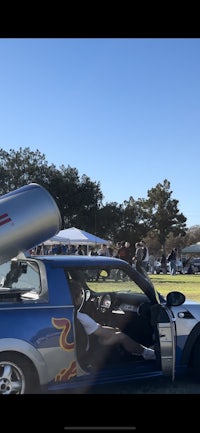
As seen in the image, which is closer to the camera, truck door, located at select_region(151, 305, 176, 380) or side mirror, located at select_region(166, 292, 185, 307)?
truck door, located at select_region(151, 305, 176, 380)

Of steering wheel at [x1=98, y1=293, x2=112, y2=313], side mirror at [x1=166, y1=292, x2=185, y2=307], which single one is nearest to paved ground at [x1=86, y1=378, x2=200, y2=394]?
steering wheel at [x1=98, y1=293, x2=112, y2=313]

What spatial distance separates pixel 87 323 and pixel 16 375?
816 millimetres

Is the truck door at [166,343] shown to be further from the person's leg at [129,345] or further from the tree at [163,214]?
the tree at [163,214]

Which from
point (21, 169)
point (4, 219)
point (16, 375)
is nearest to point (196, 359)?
point (16, 375)

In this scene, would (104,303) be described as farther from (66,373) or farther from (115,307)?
(66,373)

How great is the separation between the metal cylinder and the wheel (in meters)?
1.19

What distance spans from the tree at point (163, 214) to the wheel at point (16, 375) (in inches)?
2237

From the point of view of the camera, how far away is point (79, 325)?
14.5 ft

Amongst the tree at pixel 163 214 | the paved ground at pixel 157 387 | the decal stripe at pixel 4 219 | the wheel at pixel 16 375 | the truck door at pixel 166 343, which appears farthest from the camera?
the tree at pixel 163 214

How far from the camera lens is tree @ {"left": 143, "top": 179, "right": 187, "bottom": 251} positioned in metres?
61.3

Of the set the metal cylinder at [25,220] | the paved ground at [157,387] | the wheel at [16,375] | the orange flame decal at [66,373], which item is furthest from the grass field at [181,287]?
the wheel at [16,375]

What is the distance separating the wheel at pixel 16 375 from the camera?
3965 millimetres

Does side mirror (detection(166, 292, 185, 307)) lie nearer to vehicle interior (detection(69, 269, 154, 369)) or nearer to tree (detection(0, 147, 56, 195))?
vehicle interior (detection(69, 269, 154, 369))
